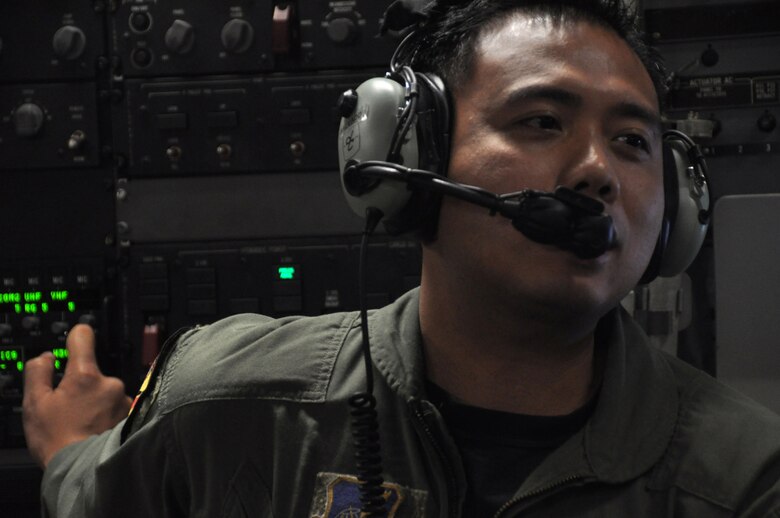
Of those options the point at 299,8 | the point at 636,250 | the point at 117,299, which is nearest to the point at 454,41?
the point at 636,250

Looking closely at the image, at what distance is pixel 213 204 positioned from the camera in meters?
1.90

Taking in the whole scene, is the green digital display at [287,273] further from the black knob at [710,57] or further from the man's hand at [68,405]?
the black knob at [710,57]

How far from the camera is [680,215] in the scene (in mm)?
1275

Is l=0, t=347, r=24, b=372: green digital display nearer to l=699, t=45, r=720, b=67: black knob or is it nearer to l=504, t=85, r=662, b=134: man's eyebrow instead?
l=504, t=85, r=662, b=134: man's eyebrow

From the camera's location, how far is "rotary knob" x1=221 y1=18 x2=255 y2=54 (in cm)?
184

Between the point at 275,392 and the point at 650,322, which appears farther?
the point at 650,322

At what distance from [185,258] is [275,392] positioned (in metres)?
0.66

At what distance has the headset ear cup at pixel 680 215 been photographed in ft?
4.16

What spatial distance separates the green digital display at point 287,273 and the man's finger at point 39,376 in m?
0.42

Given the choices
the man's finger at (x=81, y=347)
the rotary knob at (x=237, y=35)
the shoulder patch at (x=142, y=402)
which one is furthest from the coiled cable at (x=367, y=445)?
the rotary knob at (x=237, y=35)

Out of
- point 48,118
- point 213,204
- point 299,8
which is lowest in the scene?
point 213,204

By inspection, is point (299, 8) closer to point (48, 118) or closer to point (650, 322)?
point (48, 118)

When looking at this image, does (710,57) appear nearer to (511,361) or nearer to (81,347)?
(511,361)

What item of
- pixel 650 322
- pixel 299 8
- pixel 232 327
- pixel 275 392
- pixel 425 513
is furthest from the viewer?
pixel 299 8
